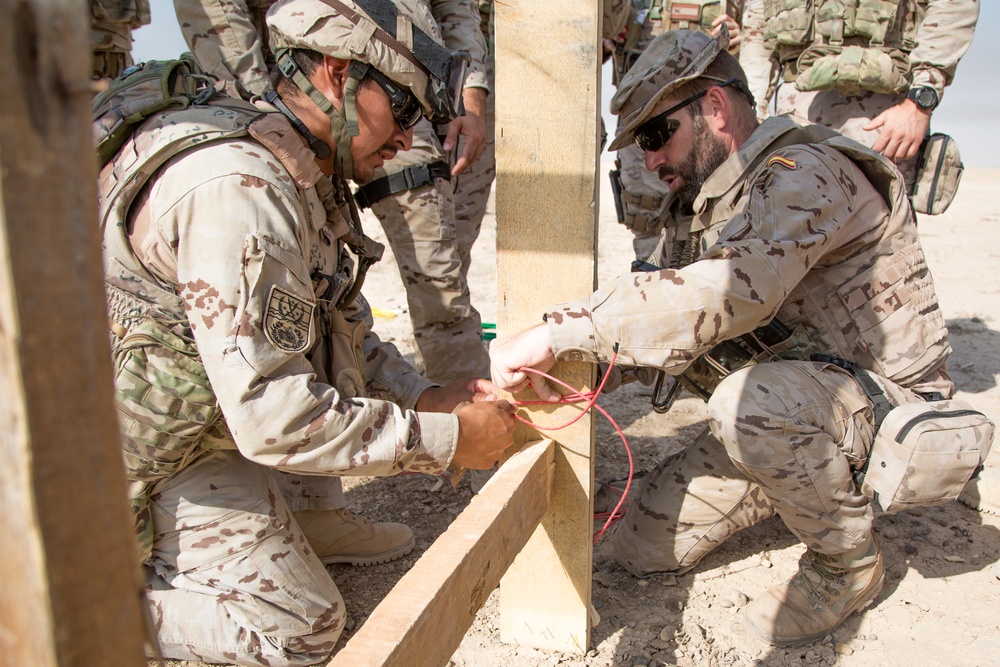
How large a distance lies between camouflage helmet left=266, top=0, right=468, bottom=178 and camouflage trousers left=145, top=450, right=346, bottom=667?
40.9 inches

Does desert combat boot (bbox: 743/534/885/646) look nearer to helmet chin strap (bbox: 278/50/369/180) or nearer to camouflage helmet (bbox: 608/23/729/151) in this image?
camouflage helmet (bbox: 608/23/729/151)

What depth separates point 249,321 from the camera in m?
1.69

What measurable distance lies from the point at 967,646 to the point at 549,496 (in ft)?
4.48

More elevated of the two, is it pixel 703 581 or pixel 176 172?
pixel 176 172

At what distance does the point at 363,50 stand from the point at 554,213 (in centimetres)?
73

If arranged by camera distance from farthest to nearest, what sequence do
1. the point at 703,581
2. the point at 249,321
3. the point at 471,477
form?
the point at 471,477, the point at 703,581, the point at 249,321

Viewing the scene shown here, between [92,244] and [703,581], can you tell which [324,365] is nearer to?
[703,581]

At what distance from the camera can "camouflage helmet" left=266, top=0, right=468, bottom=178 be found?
83.0 inches

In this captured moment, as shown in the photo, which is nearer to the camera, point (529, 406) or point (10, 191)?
point (10, 191)

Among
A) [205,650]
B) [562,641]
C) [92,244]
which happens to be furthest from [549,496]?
[92,244]

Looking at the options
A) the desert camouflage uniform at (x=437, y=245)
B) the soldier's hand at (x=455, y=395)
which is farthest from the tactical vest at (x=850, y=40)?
the soldier's hand at (x=455, y=395)

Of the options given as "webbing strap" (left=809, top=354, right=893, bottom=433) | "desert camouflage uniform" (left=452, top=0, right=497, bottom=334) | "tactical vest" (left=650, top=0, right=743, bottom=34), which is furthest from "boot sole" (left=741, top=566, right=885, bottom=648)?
"tactical vest" (left=650, top=0, right=743, bottom=34)

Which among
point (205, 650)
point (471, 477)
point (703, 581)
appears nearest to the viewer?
point (205, 650)

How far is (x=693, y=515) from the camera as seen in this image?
2.69 metres
